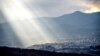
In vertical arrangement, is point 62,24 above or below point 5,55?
above

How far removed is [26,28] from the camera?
68250mm

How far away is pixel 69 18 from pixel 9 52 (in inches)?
4203

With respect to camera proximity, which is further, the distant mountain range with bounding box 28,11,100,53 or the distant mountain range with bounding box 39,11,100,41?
the distant mountain range with bounding box 39,11,100,41

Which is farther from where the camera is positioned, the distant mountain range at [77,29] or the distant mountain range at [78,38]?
the distant mountain range at [77,29]

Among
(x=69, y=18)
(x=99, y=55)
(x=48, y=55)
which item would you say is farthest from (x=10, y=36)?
(x=69, y=18)

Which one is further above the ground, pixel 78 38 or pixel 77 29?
pixel 77 29

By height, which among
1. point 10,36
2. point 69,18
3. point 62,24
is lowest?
point 10,36

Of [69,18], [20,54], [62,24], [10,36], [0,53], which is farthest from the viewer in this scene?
[69,18]

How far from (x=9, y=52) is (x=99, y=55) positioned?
Answer: 11659 millimetres

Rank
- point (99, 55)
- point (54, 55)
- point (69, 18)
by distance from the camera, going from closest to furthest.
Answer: point (54, 55) < point (99, 55) < point (69, 18)

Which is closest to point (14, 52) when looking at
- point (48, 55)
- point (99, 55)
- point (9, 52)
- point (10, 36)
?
point (9, 52)

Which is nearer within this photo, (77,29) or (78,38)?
(78,38)

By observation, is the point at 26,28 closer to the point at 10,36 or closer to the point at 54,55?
the point at 10,36

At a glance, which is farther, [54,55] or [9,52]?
[54,55]
